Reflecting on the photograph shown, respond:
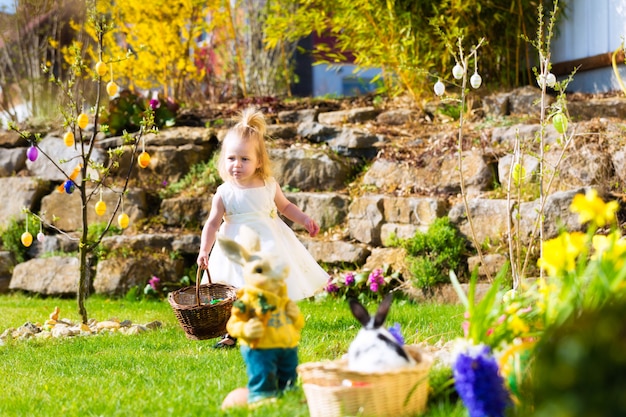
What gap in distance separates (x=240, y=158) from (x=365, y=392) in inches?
102

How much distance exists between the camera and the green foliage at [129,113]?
8.18 metres

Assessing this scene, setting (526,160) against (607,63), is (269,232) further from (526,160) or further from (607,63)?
(607,63)

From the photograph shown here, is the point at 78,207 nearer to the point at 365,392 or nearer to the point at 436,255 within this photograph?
the point at 436,255

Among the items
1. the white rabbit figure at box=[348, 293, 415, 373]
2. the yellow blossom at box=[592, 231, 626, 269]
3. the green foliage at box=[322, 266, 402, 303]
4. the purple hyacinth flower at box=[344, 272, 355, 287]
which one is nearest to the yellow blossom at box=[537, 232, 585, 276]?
the yellow blossom at box=[592, 231, 626, 269]

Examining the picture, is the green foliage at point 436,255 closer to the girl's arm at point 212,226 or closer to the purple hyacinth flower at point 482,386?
the girl's arm at point 212,226

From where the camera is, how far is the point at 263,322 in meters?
2.53

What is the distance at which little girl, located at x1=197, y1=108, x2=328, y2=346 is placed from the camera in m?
4.68

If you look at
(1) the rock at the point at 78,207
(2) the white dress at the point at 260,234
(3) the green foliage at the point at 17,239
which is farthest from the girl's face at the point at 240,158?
(3) the green foliage at the point at 17,239

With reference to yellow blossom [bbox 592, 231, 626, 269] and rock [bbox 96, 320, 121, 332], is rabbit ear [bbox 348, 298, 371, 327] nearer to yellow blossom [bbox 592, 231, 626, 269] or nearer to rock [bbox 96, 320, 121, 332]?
yellow blossom [bbox 592, 231, 626, 269]

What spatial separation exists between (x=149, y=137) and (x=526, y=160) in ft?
12.9

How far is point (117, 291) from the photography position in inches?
276

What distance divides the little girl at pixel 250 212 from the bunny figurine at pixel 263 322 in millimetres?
1970

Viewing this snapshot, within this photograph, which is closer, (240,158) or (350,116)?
(240,158)

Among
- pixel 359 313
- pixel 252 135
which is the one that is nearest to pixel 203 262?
pixel 252 135
